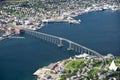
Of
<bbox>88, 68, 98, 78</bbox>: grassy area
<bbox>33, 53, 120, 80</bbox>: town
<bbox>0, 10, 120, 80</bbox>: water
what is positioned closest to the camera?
<bbox>33, 53, 120, 80</bbox>: town

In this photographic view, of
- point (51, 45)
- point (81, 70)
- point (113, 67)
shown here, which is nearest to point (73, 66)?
point (81, 70)

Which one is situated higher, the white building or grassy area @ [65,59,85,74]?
the white building

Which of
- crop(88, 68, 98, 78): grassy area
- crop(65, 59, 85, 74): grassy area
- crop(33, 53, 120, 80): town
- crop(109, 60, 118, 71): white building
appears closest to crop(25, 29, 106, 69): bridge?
crop(33, 53, 120, 80): town

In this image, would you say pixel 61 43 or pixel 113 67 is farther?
pixel 61 43

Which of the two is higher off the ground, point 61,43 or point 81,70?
point 81,70

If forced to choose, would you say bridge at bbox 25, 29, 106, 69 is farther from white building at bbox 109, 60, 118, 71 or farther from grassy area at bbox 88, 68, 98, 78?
grassy area at bbox 88, 68, 98, 78

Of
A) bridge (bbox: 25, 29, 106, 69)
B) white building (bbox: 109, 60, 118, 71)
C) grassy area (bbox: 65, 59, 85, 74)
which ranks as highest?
white building (bbox: 109, 60, 118, 71)

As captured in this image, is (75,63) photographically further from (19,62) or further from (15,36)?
(15,36)

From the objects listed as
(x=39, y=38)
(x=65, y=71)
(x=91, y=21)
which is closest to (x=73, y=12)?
(x=91, y=21)

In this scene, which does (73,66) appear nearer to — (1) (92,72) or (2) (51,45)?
(1) (92,72)
